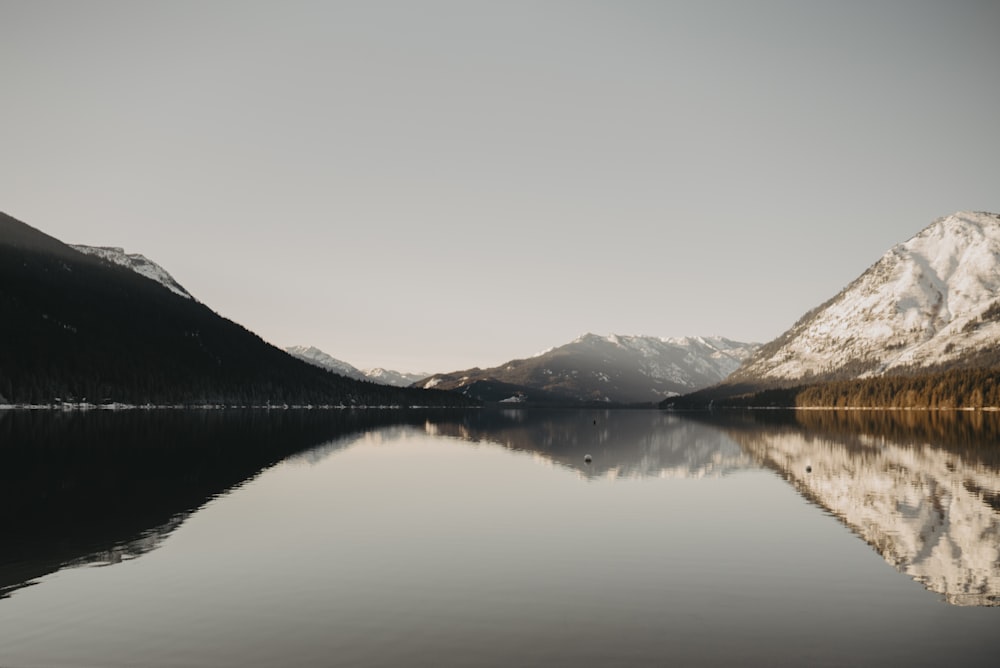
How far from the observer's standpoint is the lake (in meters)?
24.7

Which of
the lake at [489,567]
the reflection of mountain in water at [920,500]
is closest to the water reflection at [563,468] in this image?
the reflection of mountain in water at [920,500]

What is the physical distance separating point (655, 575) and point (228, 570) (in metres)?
21.5

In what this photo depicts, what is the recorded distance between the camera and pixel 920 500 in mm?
59406

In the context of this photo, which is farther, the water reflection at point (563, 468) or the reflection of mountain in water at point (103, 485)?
the water reflection at point (563, 468)

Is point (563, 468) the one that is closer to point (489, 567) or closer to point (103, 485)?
point (103, 485)

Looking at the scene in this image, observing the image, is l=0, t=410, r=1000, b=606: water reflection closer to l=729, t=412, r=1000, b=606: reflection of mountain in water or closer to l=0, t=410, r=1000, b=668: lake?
l=729, t=412, r=1000, b=606: reflection of mountain in water

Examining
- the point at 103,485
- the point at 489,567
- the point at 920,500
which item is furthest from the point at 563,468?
the point at 489,567

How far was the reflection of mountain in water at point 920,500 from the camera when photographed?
1435 inches

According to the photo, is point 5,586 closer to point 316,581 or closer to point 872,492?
point 316,581

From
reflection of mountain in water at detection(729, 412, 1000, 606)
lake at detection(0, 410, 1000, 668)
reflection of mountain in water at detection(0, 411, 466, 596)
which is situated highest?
reflection of mountain in water at detection(0, 411, 466, 596)

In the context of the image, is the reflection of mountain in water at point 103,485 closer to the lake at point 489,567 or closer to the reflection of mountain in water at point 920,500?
the lake at point 489,567

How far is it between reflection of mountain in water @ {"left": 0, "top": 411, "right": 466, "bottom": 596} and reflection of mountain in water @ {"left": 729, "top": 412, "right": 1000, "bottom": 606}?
140 feet

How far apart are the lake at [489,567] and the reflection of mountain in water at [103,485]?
0.34m

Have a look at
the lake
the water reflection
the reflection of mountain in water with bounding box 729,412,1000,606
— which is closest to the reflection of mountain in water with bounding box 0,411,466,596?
the water reflection
